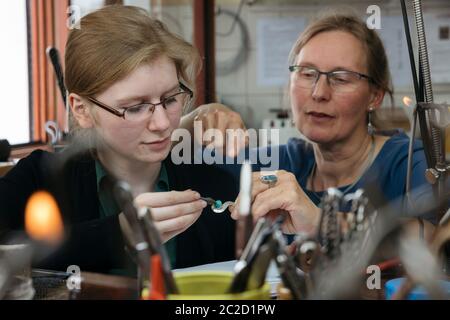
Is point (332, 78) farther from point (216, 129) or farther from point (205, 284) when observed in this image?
point (205, 284)

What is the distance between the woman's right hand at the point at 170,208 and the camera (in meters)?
0.52

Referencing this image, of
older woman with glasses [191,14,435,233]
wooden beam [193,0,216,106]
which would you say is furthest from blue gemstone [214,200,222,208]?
wooden beam [193,0,216,106]

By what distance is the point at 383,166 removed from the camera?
2.58 ft

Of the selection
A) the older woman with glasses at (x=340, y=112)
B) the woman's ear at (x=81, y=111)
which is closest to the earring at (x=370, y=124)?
the older woman with glasses at (x=340, y=112)

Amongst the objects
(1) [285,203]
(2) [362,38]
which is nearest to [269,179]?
(1) [285,203]

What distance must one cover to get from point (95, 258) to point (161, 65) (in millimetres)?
196

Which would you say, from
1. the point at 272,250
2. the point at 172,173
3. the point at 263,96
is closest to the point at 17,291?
the point at 272,250

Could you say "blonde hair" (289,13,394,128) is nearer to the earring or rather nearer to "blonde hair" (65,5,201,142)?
the earring

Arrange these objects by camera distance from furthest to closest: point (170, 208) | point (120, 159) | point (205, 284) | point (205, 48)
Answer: point (205, 48) < point (120, 159) < point (170, 208) < point (205, 284)

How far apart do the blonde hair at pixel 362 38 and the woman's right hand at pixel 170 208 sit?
36 centimetres

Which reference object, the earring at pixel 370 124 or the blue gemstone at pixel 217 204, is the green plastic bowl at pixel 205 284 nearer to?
the blue gemstone at pixel 217 204

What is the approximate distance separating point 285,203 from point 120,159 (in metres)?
0.17

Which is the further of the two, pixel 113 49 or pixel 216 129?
pixel 216 129
